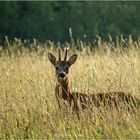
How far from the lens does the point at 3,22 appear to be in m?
18.2

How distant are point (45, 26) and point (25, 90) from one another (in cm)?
1188

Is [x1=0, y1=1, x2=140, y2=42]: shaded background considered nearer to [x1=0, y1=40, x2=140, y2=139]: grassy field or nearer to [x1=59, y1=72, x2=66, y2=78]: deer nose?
[x1=0, y1=40, x2=140, y2=139]: grassy field

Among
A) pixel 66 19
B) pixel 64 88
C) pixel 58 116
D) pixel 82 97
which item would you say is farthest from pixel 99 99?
pixel 66 19

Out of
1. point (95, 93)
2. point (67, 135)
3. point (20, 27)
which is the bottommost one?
point (67, 135)

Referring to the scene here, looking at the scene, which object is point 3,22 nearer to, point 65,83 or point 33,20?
point 33,20

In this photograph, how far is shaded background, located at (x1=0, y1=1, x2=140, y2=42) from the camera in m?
18.2

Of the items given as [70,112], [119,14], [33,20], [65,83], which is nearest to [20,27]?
[33,20]

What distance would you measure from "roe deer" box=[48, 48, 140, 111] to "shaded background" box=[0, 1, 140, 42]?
11033mm

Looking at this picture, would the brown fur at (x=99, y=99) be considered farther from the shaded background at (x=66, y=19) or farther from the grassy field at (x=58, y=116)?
the shaded background at (x=66, y=19)

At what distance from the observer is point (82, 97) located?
6.57 metres

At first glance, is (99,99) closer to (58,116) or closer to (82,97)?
(82,97)

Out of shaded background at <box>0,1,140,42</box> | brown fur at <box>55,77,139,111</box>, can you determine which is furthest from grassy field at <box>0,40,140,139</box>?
shaded background at <box>0,1,140,42</box>

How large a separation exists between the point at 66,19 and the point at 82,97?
12414 mm

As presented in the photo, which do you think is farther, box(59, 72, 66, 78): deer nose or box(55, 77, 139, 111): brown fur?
box(59, 72, 66, 78): deer nose
